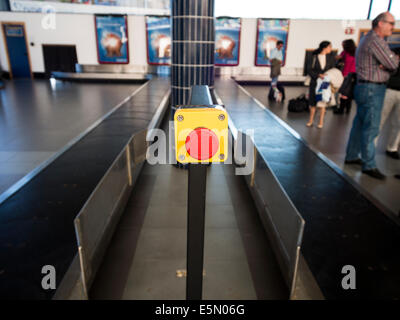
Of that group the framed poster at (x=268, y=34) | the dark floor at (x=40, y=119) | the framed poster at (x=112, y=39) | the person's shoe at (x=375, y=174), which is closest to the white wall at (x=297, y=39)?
the framed poster at (x=268, y=34)

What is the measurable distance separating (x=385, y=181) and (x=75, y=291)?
4037 mm

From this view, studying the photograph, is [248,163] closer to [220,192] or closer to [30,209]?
[220,192]

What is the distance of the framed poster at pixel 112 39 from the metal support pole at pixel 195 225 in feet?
57.5

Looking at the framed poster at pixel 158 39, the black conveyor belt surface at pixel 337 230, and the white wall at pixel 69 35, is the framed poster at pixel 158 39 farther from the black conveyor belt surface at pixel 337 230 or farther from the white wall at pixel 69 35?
the black conveyor belt surface at pixel 337 230

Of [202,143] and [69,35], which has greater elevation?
[69,35]

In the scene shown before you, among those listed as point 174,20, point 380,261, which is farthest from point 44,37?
point 380,261

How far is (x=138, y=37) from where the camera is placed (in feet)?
55.3

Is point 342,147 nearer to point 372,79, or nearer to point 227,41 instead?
point 372,79

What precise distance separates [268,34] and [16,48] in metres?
13.6

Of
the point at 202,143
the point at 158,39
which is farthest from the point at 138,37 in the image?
the point at 202,143

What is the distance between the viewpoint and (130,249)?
3.08 m

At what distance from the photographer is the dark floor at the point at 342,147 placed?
3.90 meters

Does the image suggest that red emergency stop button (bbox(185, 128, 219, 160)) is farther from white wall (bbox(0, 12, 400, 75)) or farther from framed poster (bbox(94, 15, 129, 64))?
framed poster (bbox(94, 15, 129, 64))

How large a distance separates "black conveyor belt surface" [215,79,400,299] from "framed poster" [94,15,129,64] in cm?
1429
